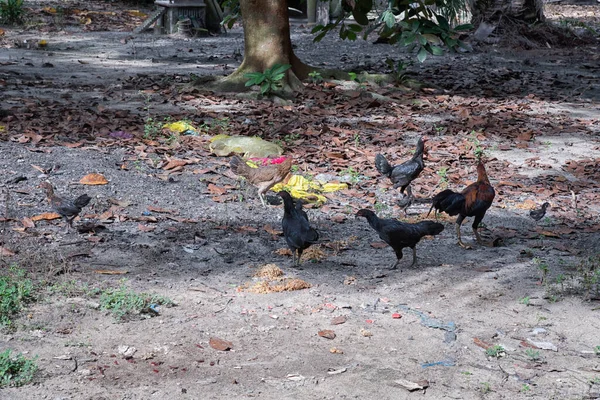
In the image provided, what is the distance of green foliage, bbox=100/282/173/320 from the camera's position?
16.6 ft

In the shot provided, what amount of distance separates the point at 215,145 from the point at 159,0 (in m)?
10.3

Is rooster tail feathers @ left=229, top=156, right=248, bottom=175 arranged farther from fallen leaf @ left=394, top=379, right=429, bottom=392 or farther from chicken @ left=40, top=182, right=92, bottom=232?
fallen leaf @ left=394, top=379, right=429, bottom=392

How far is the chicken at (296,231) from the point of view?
5852 mm

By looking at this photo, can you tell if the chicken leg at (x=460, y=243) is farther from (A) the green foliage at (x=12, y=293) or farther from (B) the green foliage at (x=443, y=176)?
(A) the green foliage at (x=12, y=293)

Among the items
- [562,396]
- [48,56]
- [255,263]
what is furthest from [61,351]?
[48,56]

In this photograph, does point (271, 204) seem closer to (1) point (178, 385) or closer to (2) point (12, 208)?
(2) point (12, 208)

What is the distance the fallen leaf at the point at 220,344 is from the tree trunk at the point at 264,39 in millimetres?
7643

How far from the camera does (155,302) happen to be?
524 centimetres

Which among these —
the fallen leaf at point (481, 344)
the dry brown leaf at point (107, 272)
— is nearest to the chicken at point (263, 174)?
the dry brown leaf at point (107, 272)

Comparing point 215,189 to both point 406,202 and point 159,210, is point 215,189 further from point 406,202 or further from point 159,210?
point 406,202

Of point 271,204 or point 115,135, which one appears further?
point 115,135

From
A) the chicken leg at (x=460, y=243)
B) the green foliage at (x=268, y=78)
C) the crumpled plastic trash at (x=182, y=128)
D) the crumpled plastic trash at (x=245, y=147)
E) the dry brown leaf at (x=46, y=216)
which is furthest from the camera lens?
the green foliage at (x=268, y=78)

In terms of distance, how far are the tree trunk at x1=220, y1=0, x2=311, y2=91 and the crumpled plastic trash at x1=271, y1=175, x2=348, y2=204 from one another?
3978 mm

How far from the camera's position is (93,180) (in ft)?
25.3
